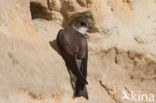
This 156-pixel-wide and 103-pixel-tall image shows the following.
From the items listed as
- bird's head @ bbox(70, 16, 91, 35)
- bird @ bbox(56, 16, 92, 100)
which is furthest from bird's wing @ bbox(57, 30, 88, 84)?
bird's head @ bbox(70, 16, 91, 35)

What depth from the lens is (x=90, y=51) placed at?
341cm

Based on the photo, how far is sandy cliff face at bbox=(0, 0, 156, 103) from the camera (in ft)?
8.45

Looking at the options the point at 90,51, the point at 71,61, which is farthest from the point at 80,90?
the point at 90,51

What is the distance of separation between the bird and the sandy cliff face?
53 mm

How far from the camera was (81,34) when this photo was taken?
10.7 ft

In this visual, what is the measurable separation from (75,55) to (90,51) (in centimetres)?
42

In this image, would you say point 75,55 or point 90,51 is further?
point 90,51

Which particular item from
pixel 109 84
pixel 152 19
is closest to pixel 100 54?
pixel 109 84

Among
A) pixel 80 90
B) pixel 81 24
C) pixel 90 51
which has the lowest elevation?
pixel 80 90

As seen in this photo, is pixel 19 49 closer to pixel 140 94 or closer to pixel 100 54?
pixel 100 54

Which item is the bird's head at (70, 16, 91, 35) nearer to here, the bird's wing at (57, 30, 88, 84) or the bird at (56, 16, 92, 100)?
the bird at (56, 16, 92, 100)

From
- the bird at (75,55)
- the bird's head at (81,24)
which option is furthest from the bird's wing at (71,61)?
the bird's head at (81,24)

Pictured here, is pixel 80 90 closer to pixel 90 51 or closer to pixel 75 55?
pixel 75 55

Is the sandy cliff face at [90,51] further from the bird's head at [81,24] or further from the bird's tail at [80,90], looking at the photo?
the bird's head at [81,24]
